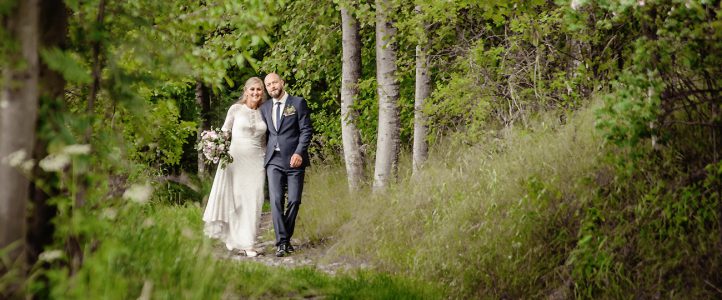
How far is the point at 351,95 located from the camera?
44.0 feet

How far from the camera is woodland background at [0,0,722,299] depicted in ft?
13.6

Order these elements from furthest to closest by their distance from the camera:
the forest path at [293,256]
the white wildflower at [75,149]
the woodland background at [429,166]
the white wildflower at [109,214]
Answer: the forest path at [293,256]
the white wildflower at [109,214]
the woodland background at [429,166]
the white wildflower at [75,149]

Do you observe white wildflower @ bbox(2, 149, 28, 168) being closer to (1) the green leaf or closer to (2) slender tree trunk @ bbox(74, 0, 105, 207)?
(2) slender tree trunk @ bbox(74, 0, 105, 207)

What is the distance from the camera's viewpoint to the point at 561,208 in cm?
707

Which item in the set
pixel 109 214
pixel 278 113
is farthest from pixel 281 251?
pixel 109 214

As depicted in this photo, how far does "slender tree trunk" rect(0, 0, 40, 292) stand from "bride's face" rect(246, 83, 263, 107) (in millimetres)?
7232

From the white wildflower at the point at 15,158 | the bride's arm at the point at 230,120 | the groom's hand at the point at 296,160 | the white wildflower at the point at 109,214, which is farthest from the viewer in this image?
the bride's arm at the point at 230,120

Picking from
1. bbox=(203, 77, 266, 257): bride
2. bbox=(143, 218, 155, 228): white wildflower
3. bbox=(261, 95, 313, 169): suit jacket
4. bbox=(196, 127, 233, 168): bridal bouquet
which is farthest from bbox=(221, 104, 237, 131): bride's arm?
bbox=(143, 218, 155, 228): white wildflower

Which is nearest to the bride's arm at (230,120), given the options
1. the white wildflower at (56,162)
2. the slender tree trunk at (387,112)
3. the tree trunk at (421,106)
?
the slender tree trunk at (387,112)

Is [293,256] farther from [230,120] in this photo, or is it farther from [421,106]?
[421,106]

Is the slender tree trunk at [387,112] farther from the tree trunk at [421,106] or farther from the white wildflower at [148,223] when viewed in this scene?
the white wildflower at [148,223]

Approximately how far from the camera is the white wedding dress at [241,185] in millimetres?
11336

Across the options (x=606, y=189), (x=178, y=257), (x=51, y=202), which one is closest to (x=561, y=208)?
(x=606, y=189)

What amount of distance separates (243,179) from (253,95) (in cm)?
108
